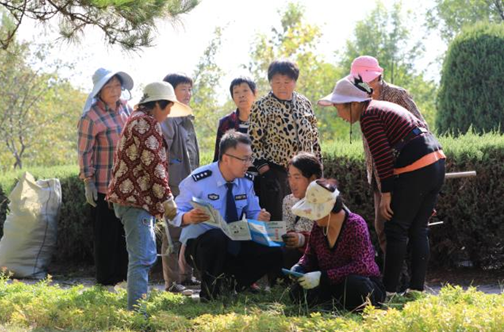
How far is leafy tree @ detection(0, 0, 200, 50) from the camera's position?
24.1 ft

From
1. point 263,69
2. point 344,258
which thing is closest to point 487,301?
point 344,258

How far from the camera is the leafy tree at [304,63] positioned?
2558 cm

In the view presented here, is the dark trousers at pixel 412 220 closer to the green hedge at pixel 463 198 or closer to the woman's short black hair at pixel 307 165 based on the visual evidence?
the woman's short black hair at pixel 307 165

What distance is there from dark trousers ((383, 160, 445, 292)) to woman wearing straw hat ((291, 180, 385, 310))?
41cm

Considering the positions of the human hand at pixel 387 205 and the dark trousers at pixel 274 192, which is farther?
the dark trousers at pixel 274 192

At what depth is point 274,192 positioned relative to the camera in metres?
7.25

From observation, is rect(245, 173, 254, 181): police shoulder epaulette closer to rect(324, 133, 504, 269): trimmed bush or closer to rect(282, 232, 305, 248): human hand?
rect(282, 232, 305, 248): human hand

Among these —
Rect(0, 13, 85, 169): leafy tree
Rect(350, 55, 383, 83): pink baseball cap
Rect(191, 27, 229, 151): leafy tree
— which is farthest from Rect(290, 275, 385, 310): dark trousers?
Rect(191, 27, 229, 151): leafy tree

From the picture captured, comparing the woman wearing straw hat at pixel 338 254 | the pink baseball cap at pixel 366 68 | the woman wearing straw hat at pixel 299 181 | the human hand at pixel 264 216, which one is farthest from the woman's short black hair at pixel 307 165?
the pink baseball cap at pixel 366 68

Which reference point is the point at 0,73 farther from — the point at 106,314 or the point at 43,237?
the point at 106,314

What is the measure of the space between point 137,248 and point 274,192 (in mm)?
1603

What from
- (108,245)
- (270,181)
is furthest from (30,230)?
(270,181)

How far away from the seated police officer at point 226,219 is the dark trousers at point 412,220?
0.93m

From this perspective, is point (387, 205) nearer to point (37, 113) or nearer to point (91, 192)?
point (91, 192)
